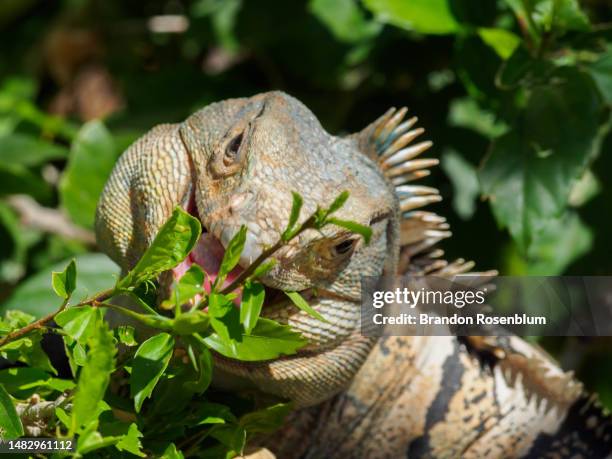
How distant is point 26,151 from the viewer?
160 inches

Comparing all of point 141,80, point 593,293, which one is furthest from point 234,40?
point 593,293

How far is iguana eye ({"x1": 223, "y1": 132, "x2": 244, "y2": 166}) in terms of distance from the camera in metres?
1.96

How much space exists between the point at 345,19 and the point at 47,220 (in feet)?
5.77

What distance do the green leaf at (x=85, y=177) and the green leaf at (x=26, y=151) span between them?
342 millimetres

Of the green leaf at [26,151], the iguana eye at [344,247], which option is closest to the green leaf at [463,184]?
the green leaf at [26,151]

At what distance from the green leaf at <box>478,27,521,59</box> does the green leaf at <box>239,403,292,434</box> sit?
5.17 feet

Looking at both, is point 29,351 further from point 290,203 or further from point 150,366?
point 290,203

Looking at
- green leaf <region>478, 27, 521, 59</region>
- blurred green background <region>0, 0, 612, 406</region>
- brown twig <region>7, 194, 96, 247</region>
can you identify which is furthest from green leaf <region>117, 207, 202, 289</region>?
brown twig <region>7, 194, 96, 247</region>

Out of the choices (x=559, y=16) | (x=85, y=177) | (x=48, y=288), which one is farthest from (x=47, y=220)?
(x=559, y=16)

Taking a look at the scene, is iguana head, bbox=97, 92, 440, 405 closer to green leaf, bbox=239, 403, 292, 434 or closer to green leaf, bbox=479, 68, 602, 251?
green leaf, bbox=239, 403, 292, 434

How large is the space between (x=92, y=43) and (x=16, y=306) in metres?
2.87

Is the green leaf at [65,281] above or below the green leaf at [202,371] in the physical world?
above

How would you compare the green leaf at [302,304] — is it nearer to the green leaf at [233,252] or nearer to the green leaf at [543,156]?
the green leaf at [233,252]

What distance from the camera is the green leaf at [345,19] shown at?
3.93 metres
